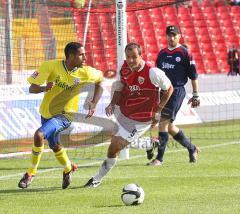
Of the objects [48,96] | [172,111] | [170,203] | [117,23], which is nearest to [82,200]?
[170,203]

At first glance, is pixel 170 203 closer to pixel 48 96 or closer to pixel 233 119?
pixel 48 96

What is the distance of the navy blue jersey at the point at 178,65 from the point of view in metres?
14.0

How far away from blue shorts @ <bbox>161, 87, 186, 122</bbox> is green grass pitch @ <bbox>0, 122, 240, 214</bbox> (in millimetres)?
802

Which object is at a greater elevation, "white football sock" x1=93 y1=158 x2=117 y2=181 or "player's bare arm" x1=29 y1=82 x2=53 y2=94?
"player's bare arm" x1=29 y1=82 x2=53 y2=94

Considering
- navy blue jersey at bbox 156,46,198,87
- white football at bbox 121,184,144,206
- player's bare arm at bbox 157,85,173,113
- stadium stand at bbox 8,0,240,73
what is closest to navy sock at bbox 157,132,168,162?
navy blue jersey at bbox 156,46,198,87

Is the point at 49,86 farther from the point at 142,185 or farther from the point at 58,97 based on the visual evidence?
the point at 142,185

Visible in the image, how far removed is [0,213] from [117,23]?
6527mm

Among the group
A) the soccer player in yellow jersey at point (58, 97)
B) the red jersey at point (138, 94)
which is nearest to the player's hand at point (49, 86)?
the soccer player in yellow jersey at point (58, 97)

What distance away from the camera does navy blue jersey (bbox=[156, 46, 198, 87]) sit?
1401 centimetres

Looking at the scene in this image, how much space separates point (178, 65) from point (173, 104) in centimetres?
66

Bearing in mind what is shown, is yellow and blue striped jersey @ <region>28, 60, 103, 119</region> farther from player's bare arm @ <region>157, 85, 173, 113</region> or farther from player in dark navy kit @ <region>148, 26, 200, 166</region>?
player in dark navy kit @ <region>148, 26, 200, 166</region>

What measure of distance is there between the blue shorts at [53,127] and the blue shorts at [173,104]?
2.90 meters

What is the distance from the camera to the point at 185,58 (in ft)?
46.0

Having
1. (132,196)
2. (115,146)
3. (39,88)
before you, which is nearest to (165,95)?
(115,146)
